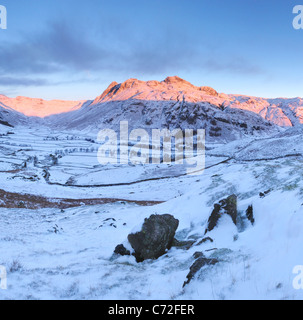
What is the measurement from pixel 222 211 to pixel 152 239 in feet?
11.1

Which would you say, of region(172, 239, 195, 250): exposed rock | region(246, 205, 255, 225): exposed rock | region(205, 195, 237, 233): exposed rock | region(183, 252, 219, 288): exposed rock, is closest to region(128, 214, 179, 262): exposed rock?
region(172, 239, 195, 250): exposed rock

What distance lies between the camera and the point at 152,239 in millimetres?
8773

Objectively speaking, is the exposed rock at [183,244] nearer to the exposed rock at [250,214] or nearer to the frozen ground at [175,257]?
the frozen ground at [175,257]

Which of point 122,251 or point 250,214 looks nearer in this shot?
point 122,251

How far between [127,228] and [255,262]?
1002 centimetres

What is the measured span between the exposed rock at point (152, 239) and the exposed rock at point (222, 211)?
1.91 m

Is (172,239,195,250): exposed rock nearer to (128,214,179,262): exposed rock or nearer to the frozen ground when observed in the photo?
(128,214,179,262): exposed rock

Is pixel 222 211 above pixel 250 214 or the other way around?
above

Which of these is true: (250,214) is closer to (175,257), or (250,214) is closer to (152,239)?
(175,257)

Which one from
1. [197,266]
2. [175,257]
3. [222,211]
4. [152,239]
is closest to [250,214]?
[222,211]

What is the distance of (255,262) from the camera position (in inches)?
236

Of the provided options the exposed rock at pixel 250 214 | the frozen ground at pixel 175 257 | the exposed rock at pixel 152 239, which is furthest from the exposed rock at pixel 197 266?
the exposed rock at pixel 250 214
